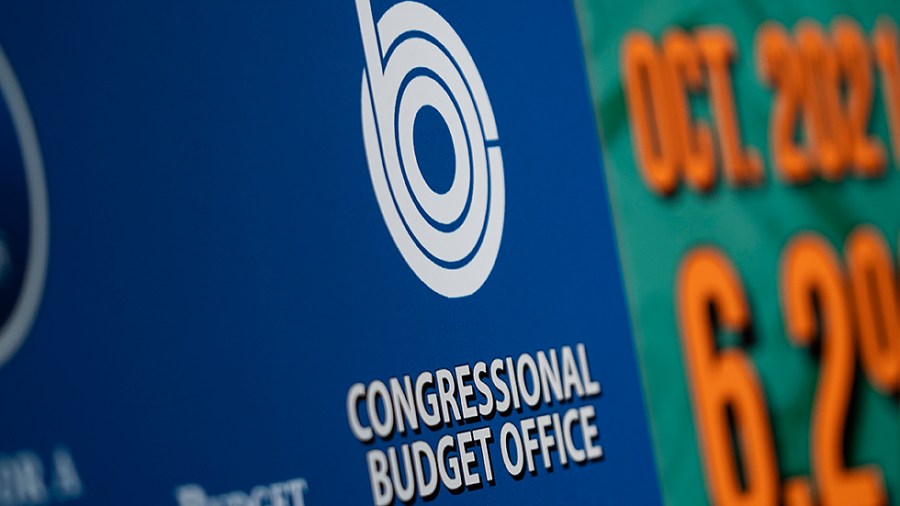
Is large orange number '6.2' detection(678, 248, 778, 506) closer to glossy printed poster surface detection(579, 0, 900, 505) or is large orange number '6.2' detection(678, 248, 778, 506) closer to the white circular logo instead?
glossy printed poster surface detection(579, 0, 900, 505)

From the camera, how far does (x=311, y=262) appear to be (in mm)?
1871

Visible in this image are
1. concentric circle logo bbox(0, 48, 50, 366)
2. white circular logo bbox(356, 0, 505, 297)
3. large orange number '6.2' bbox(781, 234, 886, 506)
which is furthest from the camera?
large orange number '6.2' bbox(781, 234, 886, 506)

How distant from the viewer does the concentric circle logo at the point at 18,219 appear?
1764 millimetres

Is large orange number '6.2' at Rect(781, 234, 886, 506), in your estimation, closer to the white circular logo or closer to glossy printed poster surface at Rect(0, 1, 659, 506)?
glossy printed poster surface at Rect(0, 1, 659, 506)

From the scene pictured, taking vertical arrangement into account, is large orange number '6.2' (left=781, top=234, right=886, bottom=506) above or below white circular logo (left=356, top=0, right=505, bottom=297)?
below

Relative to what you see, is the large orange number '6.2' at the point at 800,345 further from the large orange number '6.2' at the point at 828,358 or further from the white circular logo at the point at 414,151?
the white circular logo at the point at 414,151

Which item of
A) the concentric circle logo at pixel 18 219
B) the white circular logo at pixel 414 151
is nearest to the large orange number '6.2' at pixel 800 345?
the white circular logo at pixel 414 151

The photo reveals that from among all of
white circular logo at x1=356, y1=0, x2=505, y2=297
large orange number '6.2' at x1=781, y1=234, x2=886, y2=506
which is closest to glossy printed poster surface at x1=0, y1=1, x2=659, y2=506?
white circular logo at x1=356, y1=0, x2=505, y2=297

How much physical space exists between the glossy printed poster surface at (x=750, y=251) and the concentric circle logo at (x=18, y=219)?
2.24 ft

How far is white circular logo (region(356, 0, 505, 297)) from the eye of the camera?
191 centimetres

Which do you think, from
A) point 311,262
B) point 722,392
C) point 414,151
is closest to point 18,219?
point 311,262

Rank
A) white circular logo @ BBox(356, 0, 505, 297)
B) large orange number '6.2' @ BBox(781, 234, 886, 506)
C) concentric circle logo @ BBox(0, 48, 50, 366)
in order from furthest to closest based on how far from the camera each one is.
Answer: large orange number '6.2' @ BBox(781, 234, 886, 506)
white circular logo @ BBox(356, 0, 505, 297)
concentric circle logo @ BBox(0, 48, 50, 366)

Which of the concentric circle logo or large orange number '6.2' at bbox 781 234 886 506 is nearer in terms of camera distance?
the concentric circle logo

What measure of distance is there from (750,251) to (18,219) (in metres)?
0.90
